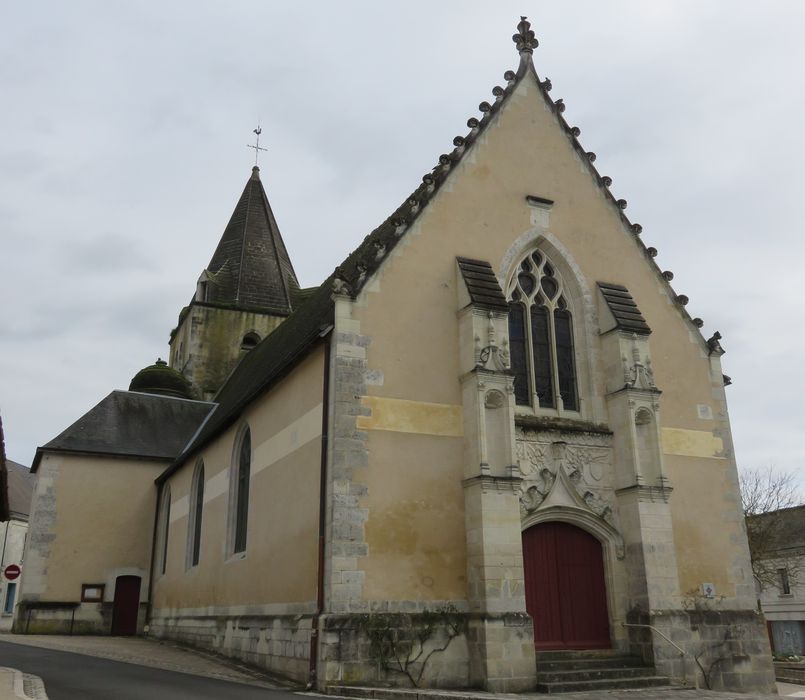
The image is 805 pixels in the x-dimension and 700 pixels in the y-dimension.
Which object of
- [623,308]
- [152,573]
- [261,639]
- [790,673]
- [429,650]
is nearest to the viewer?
[429,650]

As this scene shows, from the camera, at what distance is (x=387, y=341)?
1252 centimetres

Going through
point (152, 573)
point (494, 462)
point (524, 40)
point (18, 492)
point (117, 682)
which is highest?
point (524, 40)

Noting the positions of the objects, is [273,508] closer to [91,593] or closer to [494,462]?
[494,462]

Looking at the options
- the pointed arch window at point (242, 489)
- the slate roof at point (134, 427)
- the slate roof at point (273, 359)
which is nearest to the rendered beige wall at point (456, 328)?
the slate roof at point (273, 359)

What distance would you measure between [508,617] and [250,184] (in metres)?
29.3

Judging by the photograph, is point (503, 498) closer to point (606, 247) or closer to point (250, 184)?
point (606, 247)

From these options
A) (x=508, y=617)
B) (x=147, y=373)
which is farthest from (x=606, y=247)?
(x=147, y=373)

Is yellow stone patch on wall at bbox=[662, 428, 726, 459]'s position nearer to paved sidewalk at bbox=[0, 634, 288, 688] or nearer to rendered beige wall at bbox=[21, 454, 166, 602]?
paved sidewalk at bbox=[0, 634, 288, 688]

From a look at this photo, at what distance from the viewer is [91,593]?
892 inches

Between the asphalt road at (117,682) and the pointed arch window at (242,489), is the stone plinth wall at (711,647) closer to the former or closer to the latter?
the asphalt road at (117,682)

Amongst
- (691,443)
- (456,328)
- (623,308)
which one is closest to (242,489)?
(456,328)

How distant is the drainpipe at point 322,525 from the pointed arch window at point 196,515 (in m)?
8.11

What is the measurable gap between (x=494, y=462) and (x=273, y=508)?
4.16 meters

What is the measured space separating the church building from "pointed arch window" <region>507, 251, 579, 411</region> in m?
0.04
